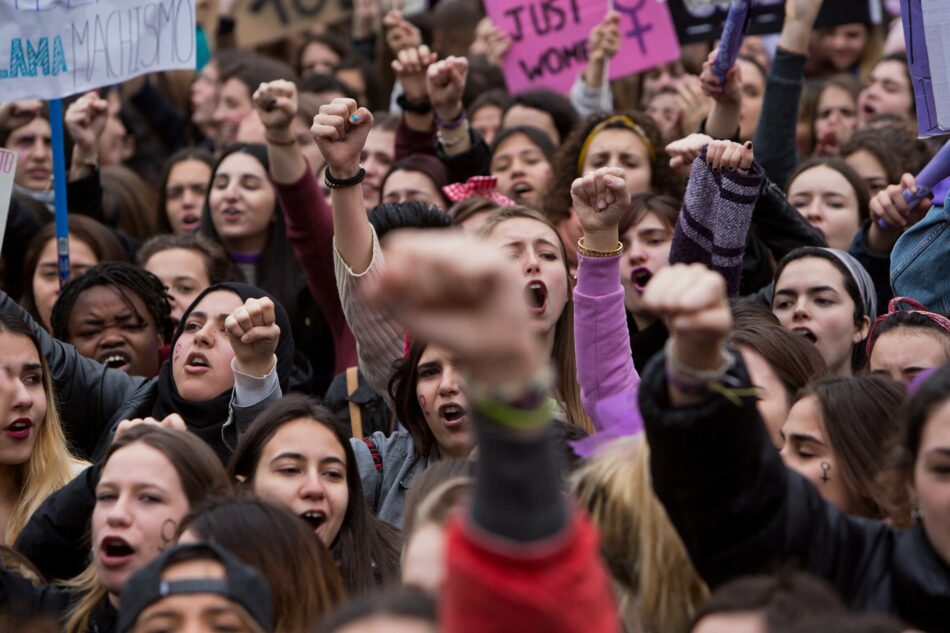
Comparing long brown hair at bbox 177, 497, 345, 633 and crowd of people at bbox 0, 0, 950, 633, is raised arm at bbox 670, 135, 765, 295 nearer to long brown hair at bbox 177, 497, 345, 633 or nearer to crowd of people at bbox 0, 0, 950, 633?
crowd of people at bbox 0, 0, 950, 633

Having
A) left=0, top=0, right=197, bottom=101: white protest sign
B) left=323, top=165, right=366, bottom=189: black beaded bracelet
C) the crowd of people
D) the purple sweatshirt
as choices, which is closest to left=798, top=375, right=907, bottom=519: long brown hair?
the crowd of people

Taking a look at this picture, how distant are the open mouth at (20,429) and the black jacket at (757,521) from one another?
2.36 m

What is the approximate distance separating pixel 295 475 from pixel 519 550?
2074 millimetres

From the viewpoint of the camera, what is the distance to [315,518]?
395 cm

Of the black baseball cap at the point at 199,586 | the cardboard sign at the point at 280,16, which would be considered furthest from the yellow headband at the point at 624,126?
the cardboard sign at the point at 280,16

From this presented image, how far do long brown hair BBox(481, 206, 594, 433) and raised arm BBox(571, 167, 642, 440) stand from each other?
45 centimetres

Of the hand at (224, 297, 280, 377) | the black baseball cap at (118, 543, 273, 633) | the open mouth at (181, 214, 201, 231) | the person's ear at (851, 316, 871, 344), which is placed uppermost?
the open mouth at (181, 214, 201, 231)

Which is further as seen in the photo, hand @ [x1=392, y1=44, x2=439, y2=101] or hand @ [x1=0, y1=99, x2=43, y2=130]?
hand @ [x1=0, y1=99, x2=43, y2=130]

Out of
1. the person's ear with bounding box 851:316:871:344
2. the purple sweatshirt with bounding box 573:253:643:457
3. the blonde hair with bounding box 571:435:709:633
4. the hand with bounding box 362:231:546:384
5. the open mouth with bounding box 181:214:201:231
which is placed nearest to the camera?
the hand with bounding box 362:231:546:384

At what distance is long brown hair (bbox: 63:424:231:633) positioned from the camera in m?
3.76

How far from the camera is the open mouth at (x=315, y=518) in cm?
394

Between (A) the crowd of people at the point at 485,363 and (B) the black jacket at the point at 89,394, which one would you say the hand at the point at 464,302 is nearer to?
(A) the crowd of people at the point at 485,363

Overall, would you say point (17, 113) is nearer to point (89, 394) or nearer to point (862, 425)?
point (89, 394)

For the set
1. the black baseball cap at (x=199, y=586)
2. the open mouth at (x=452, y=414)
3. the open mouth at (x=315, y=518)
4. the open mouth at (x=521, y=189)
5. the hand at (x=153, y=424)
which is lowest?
the open mouth at (x=315, y=518)
